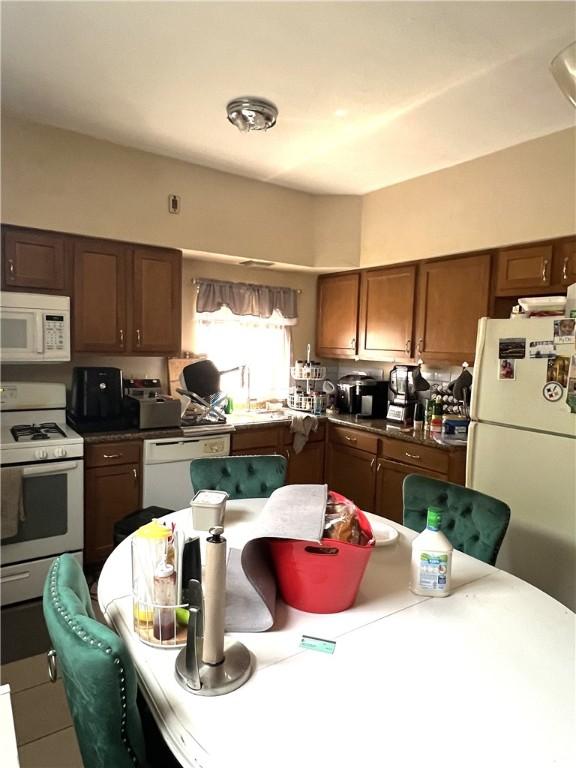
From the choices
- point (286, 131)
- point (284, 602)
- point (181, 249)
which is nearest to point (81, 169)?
point (181, 249)

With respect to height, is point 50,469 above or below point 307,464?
above

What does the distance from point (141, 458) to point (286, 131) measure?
2042mm

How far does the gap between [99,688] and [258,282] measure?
11.1ft

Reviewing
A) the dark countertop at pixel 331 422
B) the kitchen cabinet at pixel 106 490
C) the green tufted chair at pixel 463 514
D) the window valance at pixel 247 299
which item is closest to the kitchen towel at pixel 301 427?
the dark countertop at pixel 331 422

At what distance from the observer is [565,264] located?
8.33ft

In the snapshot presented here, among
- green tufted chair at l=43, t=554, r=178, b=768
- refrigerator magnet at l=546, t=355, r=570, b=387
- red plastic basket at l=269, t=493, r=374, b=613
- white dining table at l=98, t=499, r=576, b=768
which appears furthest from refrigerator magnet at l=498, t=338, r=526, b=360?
green tufted chair at l=43, t=554, r=178, b=768

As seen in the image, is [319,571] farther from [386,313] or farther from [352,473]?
[386,313]

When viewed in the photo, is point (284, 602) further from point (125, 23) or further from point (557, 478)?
point (125, 23)

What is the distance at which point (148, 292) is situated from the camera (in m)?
3.09

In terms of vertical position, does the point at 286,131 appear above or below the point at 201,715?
above

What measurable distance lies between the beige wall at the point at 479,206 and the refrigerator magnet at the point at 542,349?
2.90 feet

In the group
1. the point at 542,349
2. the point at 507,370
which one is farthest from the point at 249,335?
the point at 542,349

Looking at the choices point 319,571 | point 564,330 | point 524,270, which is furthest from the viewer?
point 524,270

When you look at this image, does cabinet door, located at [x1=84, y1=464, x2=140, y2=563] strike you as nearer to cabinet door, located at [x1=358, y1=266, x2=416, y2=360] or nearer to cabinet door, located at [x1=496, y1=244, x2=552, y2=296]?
cabinet door, located at [x1=358, y1=266, x2=416, y2=360]
